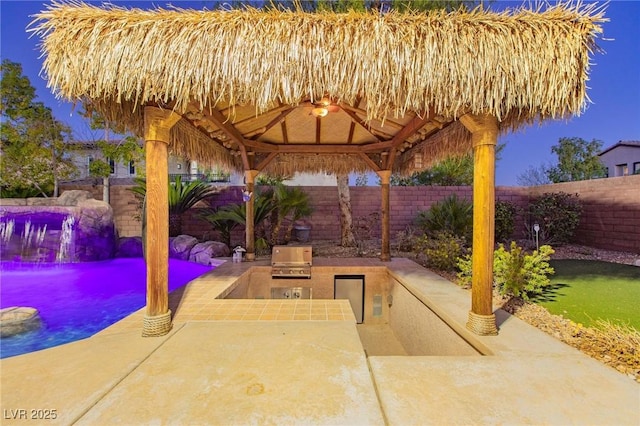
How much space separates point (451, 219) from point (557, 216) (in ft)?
9.73

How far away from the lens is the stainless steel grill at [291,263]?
5500 mm

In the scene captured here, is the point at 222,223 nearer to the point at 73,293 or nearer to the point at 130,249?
the point at 130,249

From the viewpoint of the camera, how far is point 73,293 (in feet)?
19.3

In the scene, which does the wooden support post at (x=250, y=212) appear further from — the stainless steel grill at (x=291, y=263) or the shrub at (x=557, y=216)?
the shrub at (x=557, y=216)

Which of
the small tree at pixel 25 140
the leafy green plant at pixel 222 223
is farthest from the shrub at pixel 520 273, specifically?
the small tree at pixel 25 140

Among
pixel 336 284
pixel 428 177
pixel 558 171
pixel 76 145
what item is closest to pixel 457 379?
pixel 336 284

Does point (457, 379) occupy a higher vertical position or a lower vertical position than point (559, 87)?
lower

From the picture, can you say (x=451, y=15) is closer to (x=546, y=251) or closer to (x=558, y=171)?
(x=546, y=251)

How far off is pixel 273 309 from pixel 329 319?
72 cm

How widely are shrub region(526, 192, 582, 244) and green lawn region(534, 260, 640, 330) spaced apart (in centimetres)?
238

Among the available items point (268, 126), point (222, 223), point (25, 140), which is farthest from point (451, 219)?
point (25, 140)

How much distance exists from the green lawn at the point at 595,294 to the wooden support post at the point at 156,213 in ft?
13.9

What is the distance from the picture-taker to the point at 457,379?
213cm

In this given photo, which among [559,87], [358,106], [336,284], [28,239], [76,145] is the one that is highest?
[76,145]
